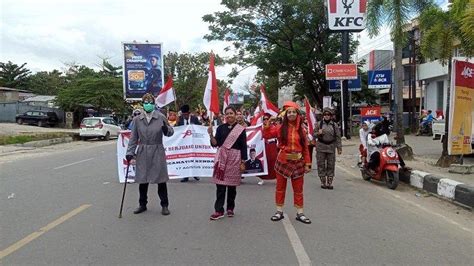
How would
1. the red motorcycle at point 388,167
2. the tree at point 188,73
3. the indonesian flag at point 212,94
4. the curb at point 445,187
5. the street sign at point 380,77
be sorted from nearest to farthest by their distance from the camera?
the indonesian flag at point 212,94 < the curb at point 445,187 < the red motorcycle at point 388,167 < the street sign at point 380,77 < the tree at point 188,73

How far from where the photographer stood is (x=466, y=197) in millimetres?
8609

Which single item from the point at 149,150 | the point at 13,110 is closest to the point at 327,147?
the point at 149,150

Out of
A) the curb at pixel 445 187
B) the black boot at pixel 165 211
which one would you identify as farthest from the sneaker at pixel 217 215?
the curb at pixel 445 187

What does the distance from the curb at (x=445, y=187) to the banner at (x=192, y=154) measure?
3367mm

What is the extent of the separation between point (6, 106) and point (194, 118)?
39782 mm

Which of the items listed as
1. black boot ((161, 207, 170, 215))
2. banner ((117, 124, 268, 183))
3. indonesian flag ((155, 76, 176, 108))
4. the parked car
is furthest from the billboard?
black boot ((161, 207, 170, 215))

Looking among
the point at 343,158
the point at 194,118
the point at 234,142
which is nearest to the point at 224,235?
the point at 234,142

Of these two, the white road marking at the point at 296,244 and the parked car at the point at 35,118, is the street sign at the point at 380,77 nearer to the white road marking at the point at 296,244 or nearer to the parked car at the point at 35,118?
the white road marking at the point at 296,244

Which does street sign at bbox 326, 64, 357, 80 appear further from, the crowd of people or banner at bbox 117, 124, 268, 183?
the crowd of people

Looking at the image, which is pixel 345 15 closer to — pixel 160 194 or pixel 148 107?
pixel 148 107

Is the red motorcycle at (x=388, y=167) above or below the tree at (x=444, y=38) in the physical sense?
below

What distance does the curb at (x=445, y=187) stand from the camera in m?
8.59

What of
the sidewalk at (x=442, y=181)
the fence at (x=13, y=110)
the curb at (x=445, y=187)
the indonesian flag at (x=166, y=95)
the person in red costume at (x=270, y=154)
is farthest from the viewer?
the fence at (x=13, y=110)

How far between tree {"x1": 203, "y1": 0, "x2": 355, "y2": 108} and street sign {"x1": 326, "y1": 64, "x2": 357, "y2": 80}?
667cm
